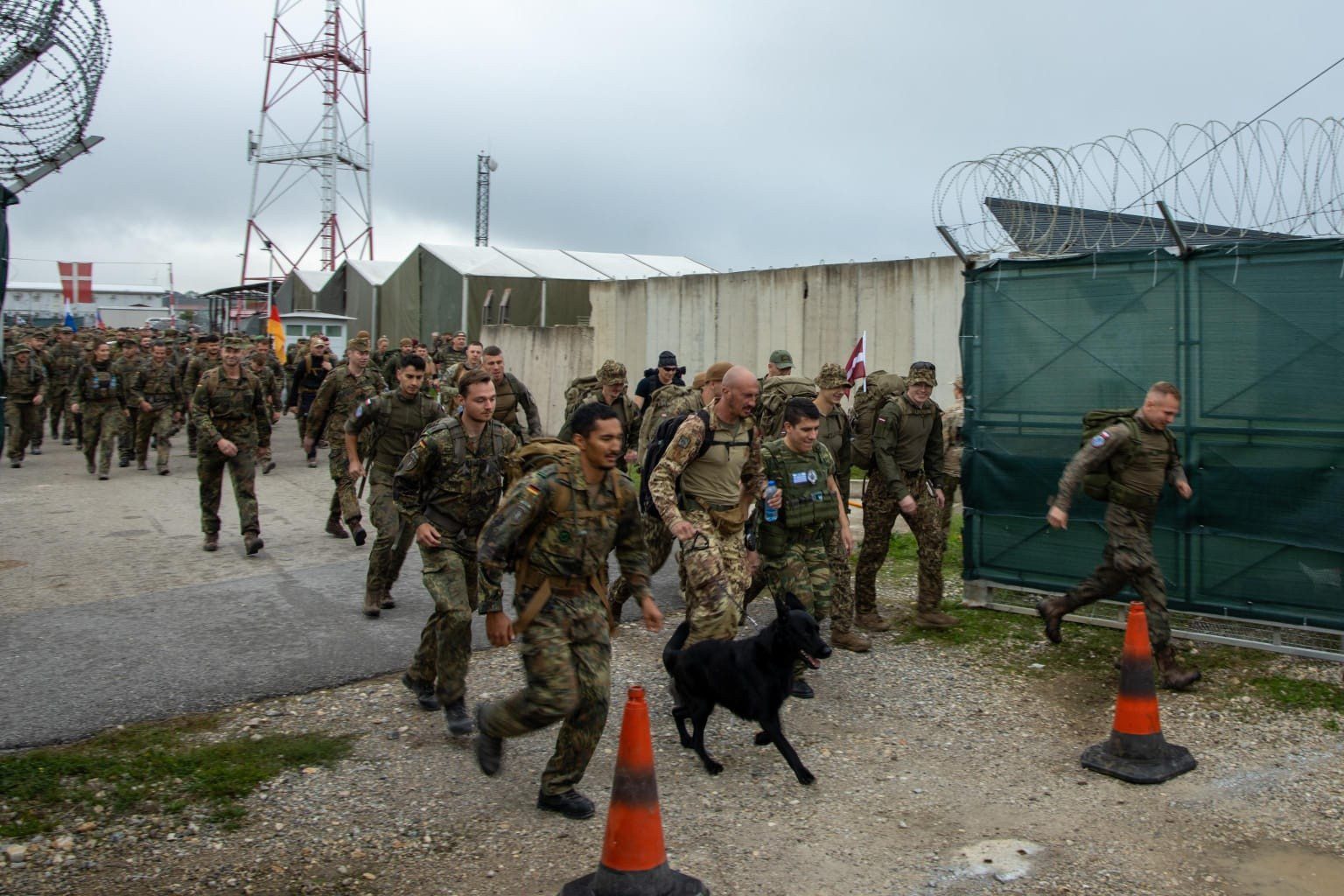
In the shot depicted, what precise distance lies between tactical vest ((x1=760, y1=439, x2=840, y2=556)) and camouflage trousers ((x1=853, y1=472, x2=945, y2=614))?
1276 mm

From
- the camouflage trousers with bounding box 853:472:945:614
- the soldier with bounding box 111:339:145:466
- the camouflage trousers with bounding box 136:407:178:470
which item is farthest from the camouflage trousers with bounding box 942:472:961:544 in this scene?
the soldier with bounding box 111:339:145:466

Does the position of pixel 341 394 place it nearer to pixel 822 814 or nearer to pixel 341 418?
pixel 341 418

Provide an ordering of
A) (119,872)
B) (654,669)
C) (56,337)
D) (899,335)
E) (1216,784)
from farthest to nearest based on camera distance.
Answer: (56,337), (899,335), (654,669), (1216,784), (119,872)

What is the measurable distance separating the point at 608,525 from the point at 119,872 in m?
2.16

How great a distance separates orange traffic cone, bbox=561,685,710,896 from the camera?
3.59 meters

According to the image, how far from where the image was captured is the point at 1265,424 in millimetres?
6230

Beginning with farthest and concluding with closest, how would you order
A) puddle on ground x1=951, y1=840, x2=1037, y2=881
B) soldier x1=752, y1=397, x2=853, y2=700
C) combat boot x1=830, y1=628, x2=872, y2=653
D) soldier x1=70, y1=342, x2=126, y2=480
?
soldier x1=70, y1=342, x2=126, y2=480, combat boot x1=830, y1=628, x2=872, y2=653, soldier x1=752, y1=397, x2=853, y2=700, puddle on ground x1=951, y1=840, x2=1037, y2=881

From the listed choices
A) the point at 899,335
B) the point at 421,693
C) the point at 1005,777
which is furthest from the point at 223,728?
the point at 899,335

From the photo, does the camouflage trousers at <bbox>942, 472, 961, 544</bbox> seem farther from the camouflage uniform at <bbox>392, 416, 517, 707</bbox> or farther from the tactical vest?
the camouflage uniform at <bbox>392, 416, 517, 707</bbox>

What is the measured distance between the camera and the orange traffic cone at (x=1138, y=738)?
4.80 metres

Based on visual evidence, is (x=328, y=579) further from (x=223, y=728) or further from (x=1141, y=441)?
(x=1141, y=441)

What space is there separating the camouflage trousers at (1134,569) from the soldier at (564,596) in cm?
298

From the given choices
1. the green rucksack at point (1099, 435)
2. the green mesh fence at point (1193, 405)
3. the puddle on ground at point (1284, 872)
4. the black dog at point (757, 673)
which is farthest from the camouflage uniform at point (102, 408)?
the puddle on ground at point (1284, 872)

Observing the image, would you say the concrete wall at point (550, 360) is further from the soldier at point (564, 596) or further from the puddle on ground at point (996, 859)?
the puddle on ground at point (996, 859)
